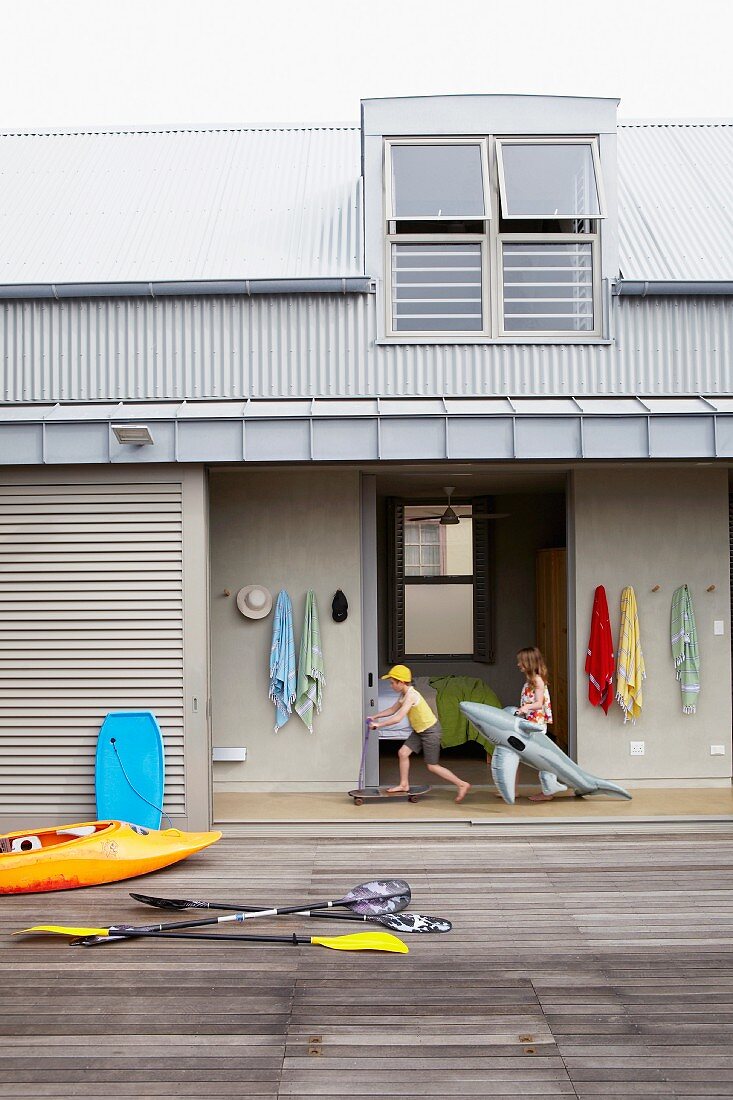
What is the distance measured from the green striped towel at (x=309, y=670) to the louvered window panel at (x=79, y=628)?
4.60ft

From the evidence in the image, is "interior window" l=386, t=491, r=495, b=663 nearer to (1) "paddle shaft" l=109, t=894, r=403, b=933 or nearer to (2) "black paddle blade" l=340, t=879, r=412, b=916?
(2) "black paddle blade" l=340, t=879, r=412, b=916

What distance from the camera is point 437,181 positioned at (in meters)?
9.57

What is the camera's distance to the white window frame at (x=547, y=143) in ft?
30.7

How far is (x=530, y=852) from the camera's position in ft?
24.7

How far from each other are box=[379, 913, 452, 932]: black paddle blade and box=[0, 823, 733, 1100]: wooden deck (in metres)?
0.07

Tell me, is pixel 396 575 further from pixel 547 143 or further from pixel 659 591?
pixel 547 143

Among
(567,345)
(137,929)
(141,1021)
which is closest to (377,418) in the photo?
(567,345)

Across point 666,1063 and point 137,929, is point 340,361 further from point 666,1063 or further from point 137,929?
point 666,1063

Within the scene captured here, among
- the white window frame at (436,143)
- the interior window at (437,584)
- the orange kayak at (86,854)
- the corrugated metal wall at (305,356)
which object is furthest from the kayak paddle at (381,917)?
the interior window at (437,584)

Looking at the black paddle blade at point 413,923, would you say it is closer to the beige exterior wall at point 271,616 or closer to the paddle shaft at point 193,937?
the paddle shaft at point 193,937

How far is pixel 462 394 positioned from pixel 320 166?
4.47m

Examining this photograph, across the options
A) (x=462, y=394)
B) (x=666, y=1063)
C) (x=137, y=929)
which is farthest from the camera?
(x=462, y=394)

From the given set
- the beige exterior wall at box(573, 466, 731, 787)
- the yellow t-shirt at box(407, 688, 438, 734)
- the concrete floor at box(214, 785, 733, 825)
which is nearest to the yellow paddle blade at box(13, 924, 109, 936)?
the concrete floor at box(214, 785, 733, 825)

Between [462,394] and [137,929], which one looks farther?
[462,394]
